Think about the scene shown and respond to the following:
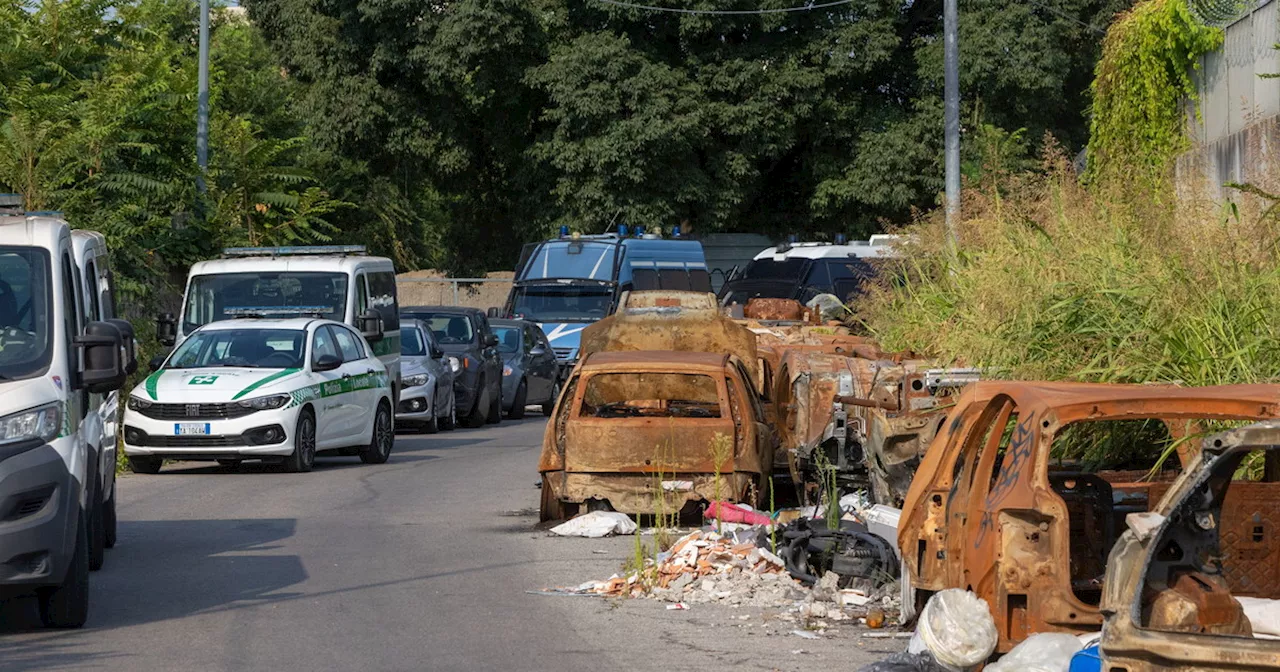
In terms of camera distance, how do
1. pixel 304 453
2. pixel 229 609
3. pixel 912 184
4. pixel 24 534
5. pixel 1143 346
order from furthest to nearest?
pixel 912 184 < pixel 304 453 < pixel 1143 346 < pixel 229 609 < pixel 24 534

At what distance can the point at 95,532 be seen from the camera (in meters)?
11.3

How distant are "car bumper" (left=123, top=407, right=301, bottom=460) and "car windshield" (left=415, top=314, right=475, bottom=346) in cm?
976

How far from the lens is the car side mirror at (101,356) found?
373 inches

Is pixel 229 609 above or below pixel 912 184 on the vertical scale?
below

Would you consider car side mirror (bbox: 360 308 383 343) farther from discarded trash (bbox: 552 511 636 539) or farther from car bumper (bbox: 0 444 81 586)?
car bumper (bbox: 0 444 81 586)

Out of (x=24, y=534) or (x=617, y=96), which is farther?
(x=617, y=96)

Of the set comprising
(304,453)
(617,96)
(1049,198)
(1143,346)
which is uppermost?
(617,96)

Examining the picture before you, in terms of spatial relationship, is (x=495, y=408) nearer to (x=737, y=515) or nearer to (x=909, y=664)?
(x=737, y=515)

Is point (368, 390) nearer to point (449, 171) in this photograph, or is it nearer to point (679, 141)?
point (679, 141)

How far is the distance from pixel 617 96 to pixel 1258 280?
97.1ft

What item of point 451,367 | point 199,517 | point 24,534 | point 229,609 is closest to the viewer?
point 24,534

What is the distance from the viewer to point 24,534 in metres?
8.73

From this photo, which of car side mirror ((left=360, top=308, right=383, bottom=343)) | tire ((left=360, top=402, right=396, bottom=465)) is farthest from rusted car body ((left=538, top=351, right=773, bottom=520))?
car side mirror ((left=360, top=308, right=383, bottom=343))

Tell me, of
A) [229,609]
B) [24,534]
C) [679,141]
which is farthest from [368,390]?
[679,141]
